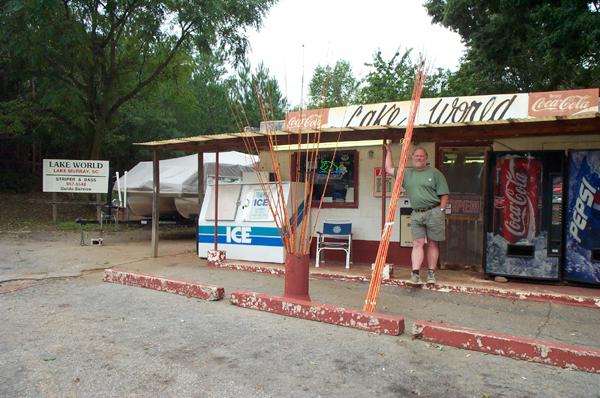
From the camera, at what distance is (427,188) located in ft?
21.9

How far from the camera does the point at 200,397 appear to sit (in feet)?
11.6

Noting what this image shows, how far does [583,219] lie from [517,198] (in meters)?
0.91

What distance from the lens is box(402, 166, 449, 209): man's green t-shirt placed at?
666 cm

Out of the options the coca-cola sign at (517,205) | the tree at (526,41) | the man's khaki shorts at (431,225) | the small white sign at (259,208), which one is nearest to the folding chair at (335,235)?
the small white sign at (259,208)

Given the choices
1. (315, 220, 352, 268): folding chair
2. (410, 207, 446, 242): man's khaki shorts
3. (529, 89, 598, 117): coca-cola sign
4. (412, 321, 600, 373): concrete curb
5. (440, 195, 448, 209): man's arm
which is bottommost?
(412, 321, 600, 373): concrete curb

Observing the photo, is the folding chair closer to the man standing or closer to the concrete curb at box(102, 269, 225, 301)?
the man standing

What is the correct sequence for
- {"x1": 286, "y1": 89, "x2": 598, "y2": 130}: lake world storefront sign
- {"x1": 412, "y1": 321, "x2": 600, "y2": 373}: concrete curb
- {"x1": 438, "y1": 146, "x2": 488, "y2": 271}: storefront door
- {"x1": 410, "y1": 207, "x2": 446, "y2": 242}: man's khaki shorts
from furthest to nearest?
{"x1": 438, "y1": 146, "x2": 488, "y2": 271}: storefront door → {"x1": 286, "y1": 89, "x2": 598, "y2": 130}: lake world storefront sign → {"x1": 410, "y1": 207, "x2": 446, "y2": 242}: man's khaki shorts → {"x1": 412, "y1": 321, "x2": 600, "y2": 373}: concrete curb

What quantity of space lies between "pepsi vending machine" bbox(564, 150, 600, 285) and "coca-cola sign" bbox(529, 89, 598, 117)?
61 centimetres

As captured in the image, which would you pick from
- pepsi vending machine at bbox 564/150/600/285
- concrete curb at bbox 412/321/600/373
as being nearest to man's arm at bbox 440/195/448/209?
pepsi vending machine at bbox 564/150/600/285

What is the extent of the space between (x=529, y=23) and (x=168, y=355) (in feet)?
39.3

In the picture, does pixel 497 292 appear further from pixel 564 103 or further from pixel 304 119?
pixel 304 119

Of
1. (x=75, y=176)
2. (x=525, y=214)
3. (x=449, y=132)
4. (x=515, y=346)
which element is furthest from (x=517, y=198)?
(x=75, y=176)

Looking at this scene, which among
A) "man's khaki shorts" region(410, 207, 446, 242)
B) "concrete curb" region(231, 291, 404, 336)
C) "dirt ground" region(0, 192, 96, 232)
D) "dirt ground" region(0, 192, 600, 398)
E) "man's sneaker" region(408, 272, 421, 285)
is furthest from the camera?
"dirt ground" region(0, 192, 96, 232)

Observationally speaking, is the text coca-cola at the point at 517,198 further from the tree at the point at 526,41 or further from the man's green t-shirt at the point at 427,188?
the tree at the point at 526,41
